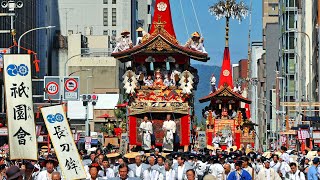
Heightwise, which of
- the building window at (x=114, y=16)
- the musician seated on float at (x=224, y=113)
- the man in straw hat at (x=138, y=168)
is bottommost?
the man in straw hat at (x=138, y=168)

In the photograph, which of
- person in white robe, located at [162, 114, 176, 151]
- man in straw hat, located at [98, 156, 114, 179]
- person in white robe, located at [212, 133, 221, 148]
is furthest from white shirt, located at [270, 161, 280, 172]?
person in white robe, located at [212, 133, 221, 148]

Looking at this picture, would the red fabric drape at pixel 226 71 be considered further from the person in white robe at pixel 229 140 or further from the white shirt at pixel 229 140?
the white shirt at pixel 229 140

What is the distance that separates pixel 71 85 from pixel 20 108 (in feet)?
136

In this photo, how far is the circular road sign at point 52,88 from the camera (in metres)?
62.8

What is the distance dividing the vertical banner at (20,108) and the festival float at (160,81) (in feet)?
104

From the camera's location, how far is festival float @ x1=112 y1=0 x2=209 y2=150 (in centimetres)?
5434

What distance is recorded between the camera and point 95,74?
133 m

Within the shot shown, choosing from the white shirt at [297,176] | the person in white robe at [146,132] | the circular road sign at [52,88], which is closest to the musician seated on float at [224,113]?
the circular road sign at [52,88]

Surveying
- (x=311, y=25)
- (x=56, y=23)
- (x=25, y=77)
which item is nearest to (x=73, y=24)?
(x=56, y=23)

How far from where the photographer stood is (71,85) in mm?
63375

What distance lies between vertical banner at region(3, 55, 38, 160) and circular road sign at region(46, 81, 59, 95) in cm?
4019

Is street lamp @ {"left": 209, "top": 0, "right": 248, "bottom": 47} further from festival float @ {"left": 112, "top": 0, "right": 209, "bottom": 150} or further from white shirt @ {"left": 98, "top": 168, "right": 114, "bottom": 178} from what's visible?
white shirt @ {"left": 98, "top": 168, "right": 114, "bottom": 178}

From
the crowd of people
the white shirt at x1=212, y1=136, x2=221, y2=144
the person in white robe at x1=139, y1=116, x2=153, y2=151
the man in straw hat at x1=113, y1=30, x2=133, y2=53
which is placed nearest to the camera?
the crowd of people

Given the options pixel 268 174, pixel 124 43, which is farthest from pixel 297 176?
pixel 124 43
